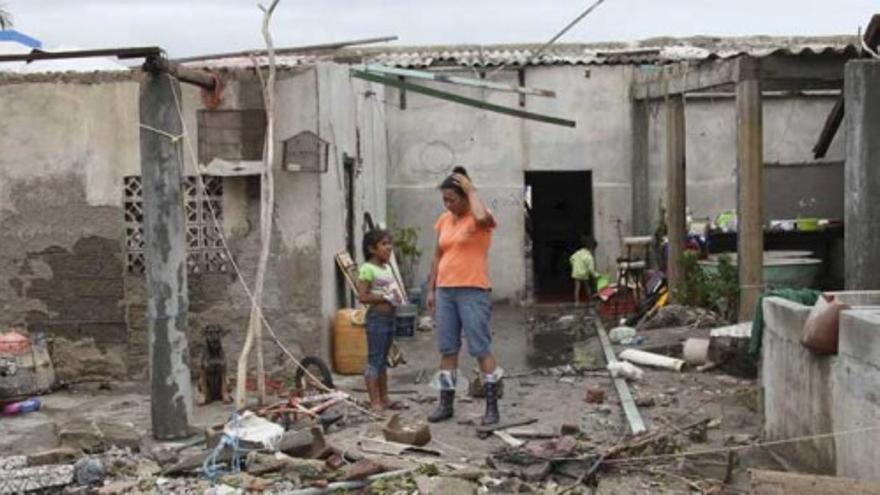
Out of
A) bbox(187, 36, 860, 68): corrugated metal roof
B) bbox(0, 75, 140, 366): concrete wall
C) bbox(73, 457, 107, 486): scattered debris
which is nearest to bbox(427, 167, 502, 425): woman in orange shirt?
bbox(73, 457, 107, 486): scattered debris

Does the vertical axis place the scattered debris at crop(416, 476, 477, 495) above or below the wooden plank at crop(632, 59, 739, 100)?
below

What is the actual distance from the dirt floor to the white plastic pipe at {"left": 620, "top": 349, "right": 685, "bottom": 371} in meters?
0.10

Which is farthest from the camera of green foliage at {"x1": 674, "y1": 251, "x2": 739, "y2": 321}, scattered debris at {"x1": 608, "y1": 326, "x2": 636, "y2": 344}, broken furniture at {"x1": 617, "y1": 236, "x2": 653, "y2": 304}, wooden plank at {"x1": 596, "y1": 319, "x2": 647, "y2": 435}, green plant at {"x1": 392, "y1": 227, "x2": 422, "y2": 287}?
green plant at {"x1": 392, "y1": 227, "x2": 422, "y2": 287}

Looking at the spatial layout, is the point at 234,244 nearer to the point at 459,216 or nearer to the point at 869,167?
the point at 459,216

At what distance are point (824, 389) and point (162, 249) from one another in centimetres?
467

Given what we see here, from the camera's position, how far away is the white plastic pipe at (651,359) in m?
9.60

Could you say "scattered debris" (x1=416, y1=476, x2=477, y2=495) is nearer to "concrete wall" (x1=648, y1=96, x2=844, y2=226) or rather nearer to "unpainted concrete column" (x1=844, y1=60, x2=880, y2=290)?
"unpainted concrete column" (x1=844, y1=60, x2=880, y2=290)

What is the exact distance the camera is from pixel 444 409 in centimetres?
760

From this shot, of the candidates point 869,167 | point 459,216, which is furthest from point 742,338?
point 459,216

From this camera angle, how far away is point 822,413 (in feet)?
19.0

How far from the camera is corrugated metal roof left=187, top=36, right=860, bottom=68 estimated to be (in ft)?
52.9

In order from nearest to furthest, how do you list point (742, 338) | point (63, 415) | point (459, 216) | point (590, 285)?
point (459, 216)
point (63, 415)
point (742, 338)
point (590, 285)

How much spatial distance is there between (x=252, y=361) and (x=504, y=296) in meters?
7.83

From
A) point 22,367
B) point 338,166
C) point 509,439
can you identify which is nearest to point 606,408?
point 509,439
